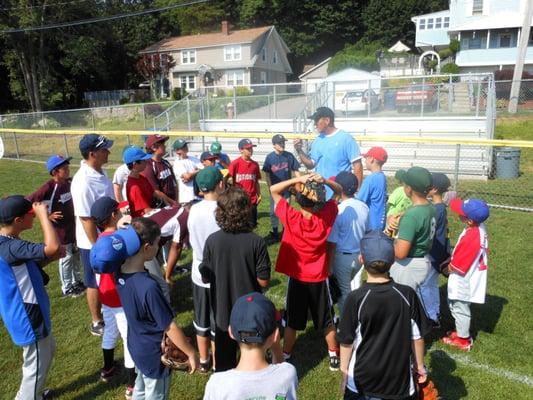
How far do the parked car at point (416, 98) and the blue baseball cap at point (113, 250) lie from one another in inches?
620

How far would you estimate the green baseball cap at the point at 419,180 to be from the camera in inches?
155

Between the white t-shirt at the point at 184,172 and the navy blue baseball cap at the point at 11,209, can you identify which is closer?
the navy blue baseball cap at the point at 11,209

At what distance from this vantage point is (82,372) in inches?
174

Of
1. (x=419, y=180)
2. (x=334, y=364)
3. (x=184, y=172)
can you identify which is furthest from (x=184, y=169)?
(x=419, y=180)

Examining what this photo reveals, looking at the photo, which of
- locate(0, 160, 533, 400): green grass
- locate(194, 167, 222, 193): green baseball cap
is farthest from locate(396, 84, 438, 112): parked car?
locate(194, 167, 222, 193): green baseball cap

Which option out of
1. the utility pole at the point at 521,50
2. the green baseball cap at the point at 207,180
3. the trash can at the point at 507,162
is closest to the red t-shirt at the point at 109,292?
the green baseball cap at the point at 207,180

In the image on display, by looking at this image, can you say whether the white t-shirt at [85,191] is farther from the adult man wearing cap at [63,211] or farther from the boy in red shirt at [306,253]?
the boy in red shirt at [306,253]

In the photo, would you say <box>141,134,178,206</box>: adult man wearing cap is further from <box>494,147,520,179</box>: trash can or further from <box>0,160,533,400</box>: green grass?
<box>494,147,520,179</box>: trash can

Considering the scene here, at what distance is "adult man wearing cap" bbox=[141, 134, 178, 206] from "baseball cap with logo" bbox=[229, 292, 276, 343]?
3.91 meters

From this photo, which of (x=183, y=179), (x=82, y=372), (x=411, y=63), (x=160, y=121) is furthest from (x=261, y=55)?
(x=82, y=372)

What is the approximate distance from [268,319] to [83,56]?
4805 centimetres

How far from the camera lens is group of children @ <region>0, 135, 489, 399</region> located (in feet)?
9.20

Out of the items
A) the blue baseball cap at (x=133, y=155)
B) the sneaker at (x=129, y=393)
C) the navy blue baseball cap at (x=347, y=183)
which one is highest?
the blue baseball cap at (x=133, y=155)

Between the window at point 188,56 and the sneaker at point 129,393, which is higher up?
the window at point 188,56
